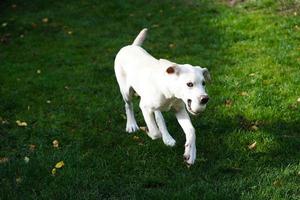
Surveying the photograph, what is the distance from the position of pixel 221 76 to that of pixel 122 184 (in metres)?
3.61

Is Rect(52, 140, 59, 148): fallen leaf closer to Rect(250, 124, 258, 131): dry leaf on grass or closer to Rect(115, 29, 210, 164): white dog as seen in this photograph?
Rect(115, 29, 210, 164): white dog

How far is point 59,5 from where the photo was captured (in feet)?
47.0

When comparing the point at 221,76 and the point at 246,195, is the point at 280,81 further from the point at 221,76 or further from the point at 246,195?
the point at 246,195

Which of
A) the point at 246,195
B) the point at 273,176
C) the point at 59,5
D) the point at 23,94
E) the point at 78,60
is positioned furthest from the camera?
the point at 59,5

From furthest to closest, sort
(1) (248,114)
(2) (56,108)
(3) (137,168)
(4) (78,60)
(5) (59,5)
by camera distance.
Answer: (5) (59,5) → (4) (78,60) → (2) (56,108) → (1) (248,114) → (3) (137,168)

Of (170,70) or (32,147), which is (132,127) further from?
(170,70)

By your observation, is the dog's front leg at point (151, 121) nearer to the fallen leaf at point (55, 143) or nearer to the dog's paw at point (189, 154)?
the dog's paw at point (189, 154)

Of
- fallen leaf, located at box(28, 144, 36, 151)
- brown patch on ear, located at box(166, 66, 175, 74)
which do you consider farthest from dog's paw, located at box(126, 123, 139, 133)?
brown patch on ear, located at box(166, 66, 175, 74)

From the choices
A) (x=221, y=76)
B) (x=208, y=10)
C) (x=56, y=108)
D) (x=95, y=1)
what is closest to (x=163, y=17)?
(x=208, y=10)

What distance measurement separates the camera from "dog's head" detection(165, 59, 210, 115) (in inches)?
194

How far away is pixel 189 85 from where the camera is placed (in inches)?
199

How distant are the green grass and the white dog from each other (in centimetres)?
27

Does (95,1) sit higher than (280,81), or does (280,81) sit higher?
(280,81)

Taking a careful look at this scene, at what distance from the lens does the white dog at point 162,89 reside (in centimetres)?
506
